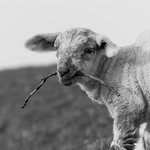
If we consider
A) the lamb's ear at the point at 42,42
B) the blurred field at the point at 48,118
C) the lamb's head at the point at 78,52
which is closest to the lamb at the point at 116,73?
the lamb's head at the point at 78,52

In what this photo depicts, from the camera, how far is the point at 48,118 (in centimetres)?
2631

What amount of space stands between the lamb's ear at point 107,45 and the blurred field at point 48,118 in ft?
40.6

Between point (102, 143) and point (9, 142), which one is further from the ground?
point (102, 143)

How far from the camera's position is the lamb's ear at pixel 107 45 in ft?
23.5

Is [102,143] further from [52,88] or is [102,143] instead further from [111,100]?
[52,88]

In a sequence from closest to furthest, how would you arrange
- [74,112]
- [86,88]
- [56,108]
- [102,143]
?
[86,88] < [102,143] < [74,112] < [56,108]

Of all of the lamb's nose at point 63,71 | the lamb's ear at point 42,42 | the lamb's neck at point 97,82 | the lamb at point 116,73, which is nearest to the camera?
the lamb's nose at point 63,71

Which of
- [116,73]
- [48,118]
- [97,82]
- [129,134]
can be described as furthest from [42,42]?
[48,118]

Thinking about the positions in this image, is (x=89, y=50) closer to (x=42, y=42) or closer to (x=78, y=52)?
(x=78, y=52)

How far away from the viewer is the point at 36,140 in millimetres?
23656

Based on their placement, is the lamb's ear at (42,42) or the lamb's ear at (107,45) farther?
the lamb's ear at (42,42)

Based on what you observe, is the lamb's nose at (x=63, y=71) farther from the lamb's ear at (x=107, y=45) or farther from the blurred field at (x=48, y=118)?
the blurred field at (x=48, y=118)

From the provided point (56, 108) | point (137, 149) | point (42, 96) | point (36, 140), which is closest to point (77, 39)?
point (137, 149)

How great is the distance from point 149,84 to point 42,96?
2233 cm
